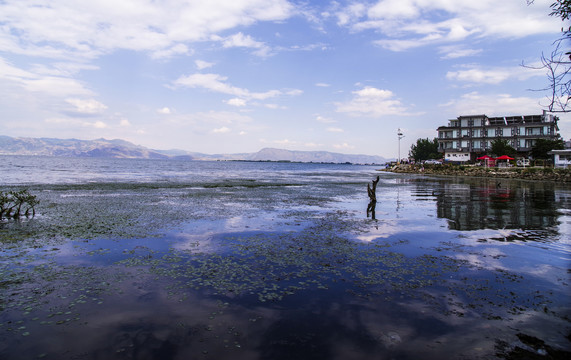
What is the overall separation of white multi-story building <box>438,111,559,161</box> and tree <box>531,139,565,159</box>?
1252 centimetres

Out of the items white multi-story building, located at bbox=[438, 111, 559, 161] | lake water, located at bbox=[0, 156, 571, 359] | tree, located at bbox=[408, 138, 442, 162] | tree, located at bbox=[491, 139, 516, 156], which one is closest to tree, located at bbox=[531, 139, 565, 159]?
tree, located at bbox=[491, 139, 516, 156]

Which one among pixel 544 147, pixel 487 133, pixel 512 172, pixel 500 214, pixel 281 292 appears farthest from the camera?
pixel 487 133

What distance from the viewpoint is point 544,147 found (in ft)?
273

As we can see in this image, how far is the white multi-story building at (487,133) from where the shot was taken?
97625 mm

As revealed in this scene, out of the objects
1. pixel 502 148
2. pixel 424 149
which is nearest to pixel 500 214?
pixel 502 148

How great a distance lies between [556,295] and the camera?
880 cm

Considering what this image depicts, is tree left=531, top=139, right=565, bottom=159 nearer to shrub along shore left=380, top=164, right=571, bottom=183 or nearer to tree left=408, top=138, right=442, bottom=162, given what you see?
shrub along shore left=380, top=164, right=571, bottom=183

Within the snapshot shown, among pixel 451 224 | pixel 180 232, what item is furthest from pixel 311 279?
pixel 451 224

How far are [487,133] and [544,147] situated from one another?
2327 cm

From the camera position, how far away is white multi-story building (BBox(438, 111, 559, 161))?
97.6 meters

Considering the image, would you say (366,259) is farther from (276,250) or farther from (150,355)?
(150,355)

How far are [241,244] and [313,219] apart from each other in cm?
742

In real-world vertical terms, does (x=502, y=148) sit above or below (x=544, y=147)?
above

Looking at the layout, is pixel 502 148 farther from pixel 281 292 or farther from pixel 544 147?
pixel 281 292
